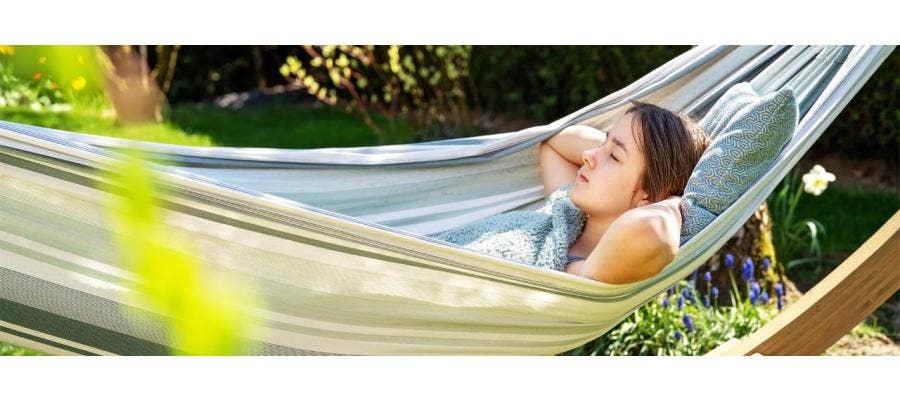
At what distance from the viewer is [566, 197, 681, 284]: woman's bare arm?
5.65 ft

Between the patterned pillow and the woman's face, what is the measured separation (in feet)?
0.38

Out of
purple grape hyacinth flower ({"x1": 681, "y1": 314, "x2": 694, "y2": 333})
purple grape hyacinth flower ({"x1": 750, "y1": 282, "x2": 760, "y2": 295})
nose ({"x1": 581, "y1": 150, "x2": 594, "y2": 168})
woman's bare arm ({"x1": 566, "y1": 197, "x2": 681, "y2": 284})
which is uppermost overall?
purple grape hyacinth flower ({"x1": 750, "y1": 282, "x2": 760, "y2": 295})

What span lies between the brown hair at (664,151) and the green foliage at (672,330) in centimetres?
49

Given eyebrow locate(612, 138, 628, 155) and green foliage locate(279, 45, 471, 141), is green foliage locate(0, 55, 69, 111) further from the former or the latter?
eyebrow locate(612, 138, 628, 155)

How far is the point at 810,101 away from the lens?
218 cm

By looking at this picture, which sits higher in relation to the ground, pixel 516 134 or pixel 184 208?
pixel 516 134

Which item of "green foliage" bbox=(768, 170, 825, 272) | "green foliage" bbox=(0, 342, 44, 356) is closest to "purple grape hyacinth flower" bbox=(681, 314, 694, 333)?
"green foliage" bbox=(768, 170, 825, 272)

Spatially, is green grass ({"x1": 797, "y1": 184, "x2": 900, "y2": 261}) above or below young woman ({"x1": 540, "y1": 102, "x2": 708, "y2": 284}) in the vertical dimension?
above

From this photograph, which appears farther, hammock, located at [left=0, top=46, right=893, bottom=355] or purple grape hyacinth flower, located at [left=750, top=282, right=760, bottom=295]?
purple grape hyacinth flower, located at [left=750, top=282, right=760, bottom=295]

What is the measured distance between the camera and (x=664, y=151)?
2.01 m

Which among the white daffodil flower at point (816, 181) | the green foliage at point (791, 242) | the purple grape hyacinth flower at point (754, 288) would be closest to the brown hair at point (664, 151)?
the purple grape hyacinth flower at point (754, 288)
